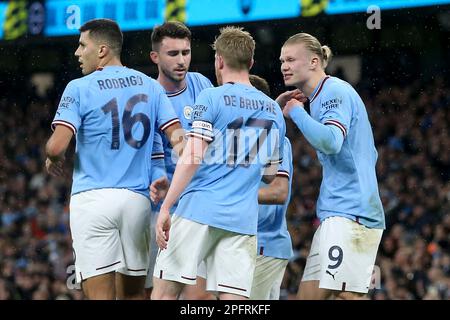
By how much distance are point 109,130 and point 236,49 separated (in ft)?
3.09

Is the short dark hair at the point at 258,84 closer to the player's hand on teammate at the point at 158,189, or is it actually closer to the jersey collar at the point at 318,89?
the jersey collar at the point at 318,89

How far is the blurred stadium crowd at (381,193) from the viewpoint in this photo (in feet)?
39.2

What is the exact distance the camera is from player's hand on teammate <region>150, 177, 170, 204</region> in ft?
18.7

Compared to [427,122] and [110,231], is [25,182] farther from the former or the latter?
[110,231]

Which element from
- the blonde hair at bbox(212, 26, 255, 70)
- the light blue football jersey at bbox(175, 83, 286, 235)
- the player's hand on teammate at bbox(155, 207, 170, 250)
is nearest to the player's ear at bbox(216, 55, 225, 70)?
the blonde hair at bbox(212, 26, 255, 70)

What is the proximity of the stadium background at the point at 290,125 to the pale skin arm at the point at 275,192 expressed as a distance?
5315 millimetres

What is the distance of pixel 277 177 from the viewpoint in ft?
19.5

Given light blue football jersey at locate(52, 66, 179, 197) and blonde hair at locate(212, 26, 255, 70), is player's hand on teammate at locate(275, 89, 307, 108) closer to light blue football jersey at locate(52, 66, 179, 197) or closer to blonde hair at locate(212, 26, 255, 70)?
blonde hair at locate(212, 26, 255, 70)

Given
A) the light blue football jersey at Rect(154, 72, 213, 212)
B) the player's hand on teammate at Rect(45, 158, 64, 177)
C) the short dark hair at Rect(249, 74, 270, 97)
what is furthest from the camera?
the light blue football jersey at Rect(154, 72, 213, 212)

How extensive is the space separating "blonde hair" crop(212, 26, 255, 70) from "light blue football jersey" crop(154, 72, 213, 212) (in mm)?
932

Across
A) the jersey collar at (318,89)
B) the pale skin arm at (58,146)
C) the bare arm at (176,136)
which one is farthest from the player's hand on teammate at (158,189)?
the jersey collar at (318,89)

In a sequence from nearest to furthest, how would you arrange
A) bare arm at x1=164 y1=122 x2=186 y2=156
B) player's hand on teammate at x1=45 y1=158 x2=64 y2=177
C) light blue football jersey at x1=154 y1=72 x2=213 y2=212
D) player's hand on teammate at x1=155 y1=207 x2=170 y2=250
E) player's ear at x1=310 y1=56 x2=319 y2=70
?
1. player's hand on teammate at x1=155 y1=207 x2=170 y2=250
2. player's hand on teammate at x1=45 y1=158 x2=64 y2=177
3. bare arm at x1=164 y1=122 x2=186 y2=156
4. player's ear at x1=310 y1=56 x2=319 y2=70
5. light blue football jersey at x1=154 y1=72 x2=213 y2=212
